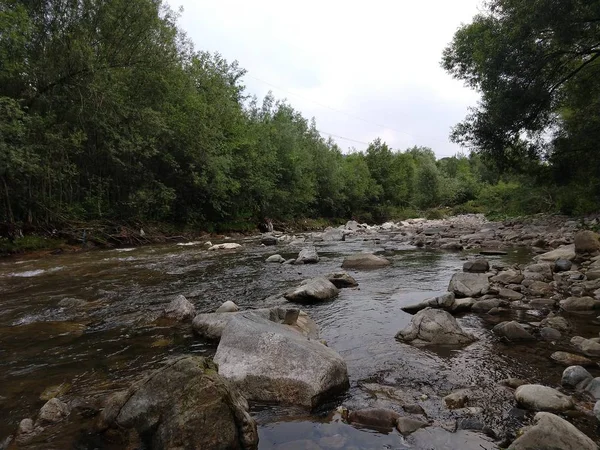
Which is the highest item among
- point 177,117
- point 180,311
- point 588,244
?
point 177,117

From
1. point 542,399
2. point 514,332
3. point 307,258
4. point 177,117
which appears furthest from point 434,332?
point 177,117

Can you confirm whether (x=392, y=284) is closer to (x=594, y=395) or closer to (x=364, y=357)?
(x=364, y=357)

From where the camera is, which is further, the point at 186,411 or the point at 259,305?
the point at 259,305

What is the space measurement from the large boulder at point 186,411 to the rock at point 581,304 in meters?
5.63

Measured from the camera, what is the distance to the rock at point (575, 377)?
11.4 ft

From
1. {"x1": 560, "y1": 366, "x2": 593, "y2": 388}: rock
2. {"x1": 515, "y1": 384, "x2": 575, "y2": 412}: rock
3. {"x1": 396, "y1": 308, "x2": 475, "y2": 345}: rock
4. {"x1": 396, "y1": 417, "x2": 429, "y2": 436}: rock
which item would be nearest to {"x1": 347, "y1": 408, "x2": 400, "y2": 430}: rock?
{"x1": 396, "y1": 417, "x2": 429, "y2": 436}: rock

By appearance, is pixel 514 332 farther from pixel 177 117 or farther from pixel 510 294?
pixel 177 117

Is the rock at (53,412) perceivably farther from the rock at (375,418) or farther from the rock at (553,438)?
the rock at (553,438)

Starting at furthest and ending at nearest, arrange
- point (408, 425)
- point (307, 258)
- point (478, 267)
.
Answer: point (307, 258) < point (478, 267) < point (408, 425)

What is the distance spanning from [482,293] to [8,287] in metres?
10.7

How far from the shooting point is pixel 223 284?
924 cm

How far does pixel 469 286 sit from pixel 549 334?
238 cm

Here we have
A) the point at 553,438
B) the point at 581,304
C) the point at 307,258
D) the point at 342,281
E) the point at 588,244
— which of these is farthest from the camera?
the point at 307,258

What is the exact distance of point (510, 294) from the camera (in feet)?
23.0
